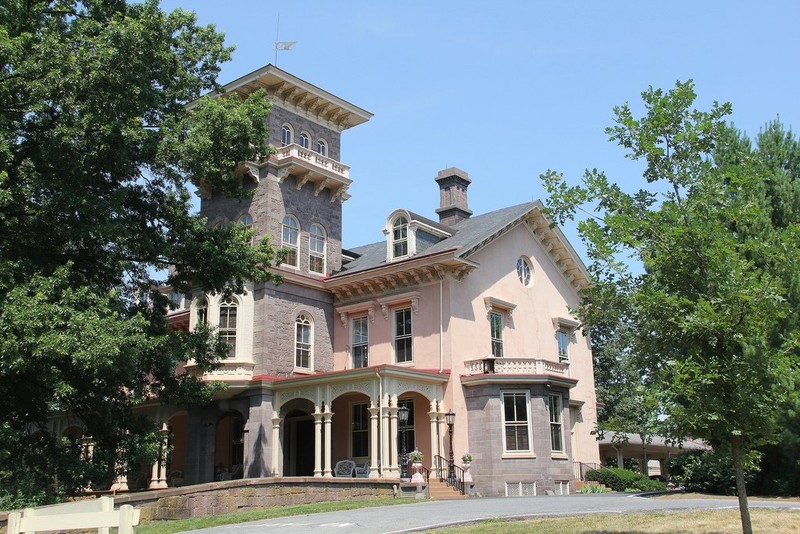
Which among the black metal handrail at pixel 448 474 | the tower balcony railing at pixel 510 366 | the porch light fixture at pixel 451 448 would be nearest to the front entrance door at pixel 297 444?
the black metal handrail at pixel 448 474

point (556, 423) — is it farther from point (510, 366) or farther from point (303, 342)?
point (303, 342)

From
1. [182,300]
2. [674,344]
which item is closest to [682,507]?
[674,344]

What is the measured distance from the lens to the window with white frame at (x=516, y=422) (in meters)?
25.6

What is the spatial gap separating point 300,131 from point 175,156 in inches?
570

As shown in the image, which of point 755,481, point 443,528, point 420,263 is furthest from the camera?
point 420,263

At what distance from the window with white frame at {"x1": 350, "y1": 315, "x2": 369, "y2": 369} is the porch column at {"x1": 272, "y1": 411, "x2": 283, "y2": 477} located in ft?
13.0

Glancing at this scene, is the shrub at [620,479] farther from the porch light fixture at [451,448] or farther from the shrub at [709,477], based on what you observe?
the porch light fixture at [451,448]

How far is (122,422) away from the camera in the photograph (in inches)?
662

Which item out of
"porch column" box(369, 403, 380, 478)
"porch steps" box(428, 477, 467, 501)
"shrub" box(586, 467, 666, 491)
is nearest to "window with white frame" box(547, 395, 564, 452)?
"shrub" box(586, 467, 666, 491)

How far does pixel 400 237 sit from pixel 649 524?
18125 millimetres

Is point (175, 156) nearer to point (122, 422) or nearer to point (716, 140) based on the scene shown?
point (122, 422)

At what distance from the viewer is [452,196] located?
3350 cm

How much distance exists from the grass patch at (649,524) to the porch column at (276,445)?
13.9m

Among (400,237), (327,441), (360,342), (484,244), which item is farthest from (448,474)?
(400,237)
